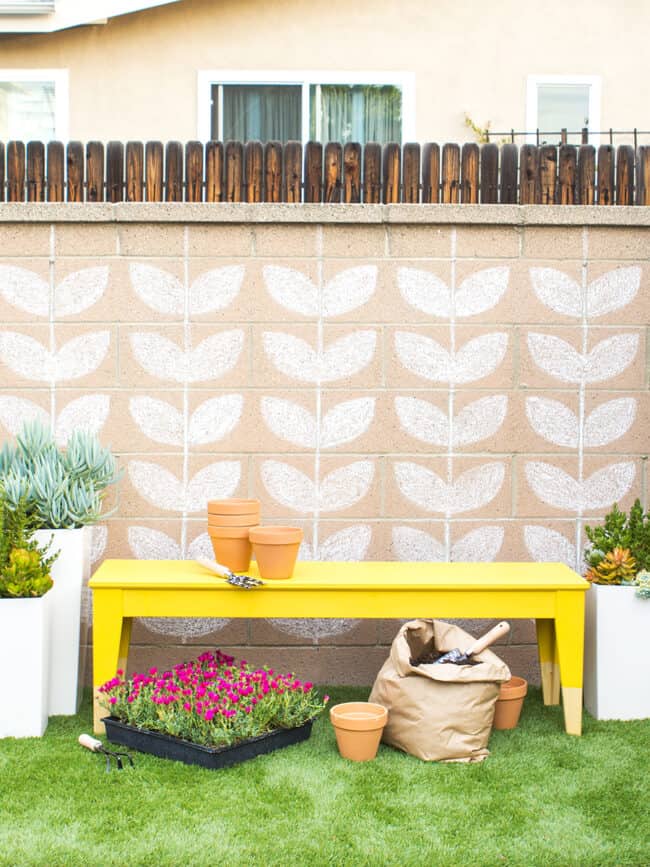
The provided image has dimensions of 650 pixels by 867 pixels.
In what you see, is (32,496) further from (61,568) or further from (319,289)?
(319,289)

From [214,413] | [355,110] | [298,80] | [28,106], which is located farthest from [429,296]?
[28,106]

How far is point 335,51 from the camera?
7.68 meters

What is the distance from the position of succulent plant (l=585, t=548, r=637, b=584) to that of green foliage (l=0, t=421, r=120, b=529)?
2029mm

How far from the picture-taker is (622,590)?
393 centimetres

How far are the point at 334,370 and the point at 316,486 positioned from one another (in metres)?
0.51

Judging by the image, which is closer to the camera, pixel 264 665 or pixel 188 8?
pixel 264 665

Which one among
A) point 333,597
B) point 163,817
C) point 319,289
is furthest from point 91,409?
point 163,817

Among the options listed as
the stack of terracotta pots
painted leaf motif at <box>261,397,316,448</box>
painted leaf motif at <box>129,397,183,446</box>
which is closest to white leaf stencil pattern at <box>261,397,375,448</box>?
painted leaf motif at <box>261,397,316,448</box>

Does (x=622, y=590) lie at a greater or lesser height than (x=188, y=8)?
lesser

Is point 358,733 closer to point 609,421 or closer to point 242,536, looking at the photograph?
point 242,536

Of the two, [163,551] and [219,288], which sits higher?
[219,288]

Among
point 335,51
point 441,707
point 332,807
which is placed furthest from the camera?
point 335,51

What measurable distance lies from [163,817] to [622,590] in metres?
1.94

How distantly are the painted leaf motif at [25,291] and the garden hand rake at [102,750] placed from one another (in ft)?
5.98
